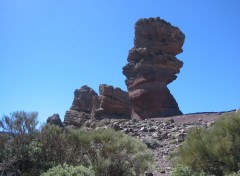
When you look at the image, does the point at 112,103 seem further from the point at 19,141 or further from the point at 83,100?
the point at 19,141

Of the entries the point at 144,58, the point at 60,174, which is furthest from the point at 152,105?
the point at 60,174

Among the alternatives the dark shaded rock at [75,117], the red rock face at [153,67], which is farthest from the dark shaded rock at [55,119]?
the red rock face at [153,67]

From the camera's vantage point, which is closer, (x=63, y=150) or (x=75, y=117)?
(x=63, y=150)

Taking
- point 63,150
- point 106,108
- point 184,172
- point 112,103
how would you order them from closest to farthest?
1. point 184,172
2. point 63,150
3. point 106,108
4. point 112,103

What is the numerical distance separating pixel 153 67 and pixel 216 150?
33.6 m

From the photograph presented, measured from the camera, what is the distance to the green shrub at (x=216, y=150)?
12.5 m

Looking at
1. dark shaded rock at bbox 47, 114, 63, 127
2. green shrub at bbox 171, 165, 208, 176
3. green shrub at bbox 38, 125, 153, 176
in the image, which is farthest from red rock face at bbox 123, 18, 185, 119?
green shrub at bbox 171, 165, 208, 176

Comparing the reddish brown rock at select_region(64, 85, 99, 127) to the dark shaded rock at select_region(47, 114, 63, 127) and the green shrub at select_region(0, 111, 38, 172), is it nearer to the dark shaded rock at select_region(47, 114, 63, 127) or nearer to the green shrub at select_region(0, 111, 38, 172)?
the dark shaded rock at select_region(47, 114, 63, 127)

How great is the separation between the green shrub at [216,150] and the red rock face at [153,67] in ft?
101

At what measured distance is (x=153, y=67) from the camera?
45.8 m

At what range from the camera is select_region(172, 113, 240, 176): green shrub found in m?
12.5

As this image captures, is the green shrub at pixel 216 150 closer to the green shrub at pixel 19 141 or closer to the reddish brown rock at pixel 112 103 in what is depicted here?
the green shrub at pixel 19 141

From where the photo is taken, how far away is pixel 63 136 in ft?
49.6

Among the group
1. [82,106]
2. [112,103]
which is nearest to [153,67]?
[112,103]
